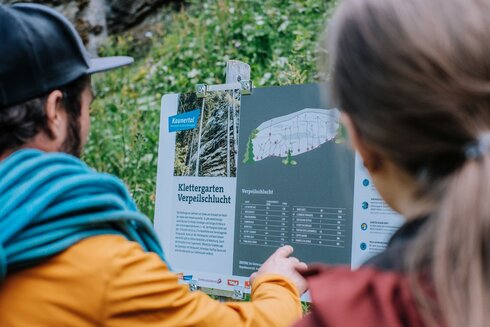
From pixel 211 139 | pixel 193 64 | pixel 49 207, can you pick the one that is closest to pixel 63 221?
pixel 49 207

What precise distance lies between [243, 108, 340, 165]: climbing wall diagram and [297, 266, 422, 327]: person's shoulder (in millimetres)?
1332

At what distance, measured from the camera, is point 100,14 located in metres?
7.92

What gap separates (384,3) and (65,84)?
0.95m

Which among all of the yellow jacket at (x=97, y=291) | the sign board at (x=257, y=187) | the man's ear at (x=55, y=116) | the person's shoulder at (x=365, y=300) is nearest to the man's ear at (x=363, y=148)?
the person's shoulder at (x=365, y=300)

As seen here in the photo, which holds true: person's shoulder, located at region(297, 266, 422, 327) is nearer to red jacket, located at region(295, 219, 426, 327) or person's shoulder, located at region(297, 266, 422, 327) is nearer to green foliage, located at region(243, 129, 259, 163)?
red jacket, located at region(295, 219, 426, 327)

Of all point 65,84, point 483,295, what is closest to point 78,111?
point 65,84

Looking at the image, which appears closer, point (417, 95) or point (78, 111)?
point (417, 95)

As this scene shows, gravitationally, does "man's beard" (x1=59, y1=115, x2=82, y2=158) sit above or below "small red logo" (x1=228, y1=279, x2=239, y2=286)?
above

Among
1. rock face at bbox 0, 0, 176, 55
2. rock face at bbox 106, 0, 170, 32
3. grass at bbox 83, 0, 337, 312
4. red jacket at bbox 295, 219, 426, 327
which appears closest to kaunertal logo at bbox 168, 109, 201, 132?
red jacket at bbox 295, 219, 426, 327

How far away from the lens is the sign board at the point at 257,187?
7.20ft

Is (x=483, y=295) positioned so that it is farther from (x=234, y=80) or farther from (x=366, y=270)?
(x=234, y=80)

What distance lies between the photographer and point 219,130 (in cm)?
262

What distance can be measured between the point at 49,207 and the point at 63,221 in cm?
5

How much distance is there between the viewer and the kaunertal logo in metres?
2.73
